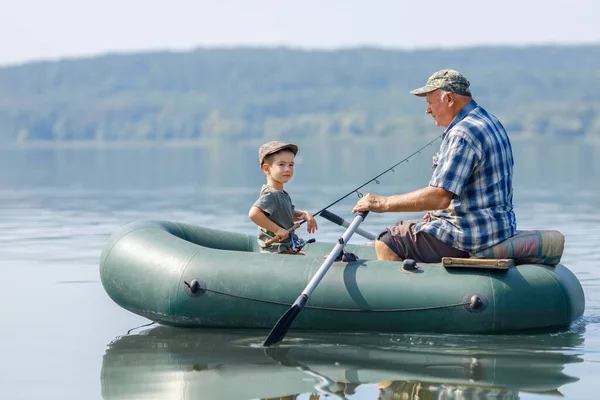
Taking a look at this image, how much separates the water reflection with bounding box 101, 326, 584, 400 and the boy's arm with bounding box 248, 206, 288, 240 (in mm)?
712

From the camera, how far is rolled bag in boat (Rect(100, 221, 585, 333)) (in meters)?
7.39

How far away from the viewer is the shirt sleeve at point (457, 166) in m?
7.20

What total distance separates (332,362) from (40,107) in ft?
634

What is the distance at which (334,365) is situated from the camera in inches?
273

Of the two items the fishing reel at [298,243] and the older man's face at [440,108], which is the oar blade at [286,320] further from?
the older man's face at [440,108]

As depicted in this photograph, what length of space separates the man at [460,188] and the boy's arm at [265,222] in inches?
28.7

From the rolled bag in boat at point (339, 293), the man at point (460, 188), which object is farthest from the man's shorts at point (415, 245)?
the rolled bag in boat at point (339, 293)

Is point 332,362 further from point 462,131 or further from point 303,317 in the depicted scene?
point 462,131

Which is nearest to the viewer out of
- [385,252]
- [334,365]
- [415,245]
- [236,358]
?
[334,365]

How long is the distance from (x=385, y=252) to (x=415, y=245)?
249mm

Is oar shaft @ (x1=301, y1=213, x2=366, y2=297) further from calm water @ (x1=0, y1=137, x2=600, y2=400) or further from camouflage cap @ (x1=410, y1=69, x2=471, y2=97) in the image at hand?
camouflage cap @ (x1=410, y1=69, x2=471, y2=97)

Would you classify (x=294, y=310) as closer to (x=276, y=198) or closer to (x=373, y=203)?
(x=373, y=203)

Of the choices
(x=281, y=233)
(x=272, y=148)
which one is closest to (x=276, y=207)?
(x=281, y=233)

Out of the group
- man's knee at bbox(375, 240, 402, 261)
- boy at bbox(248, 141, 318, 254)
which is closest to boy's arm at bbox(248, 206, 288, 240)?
boy at bbox(248, 141, 318, 254)
